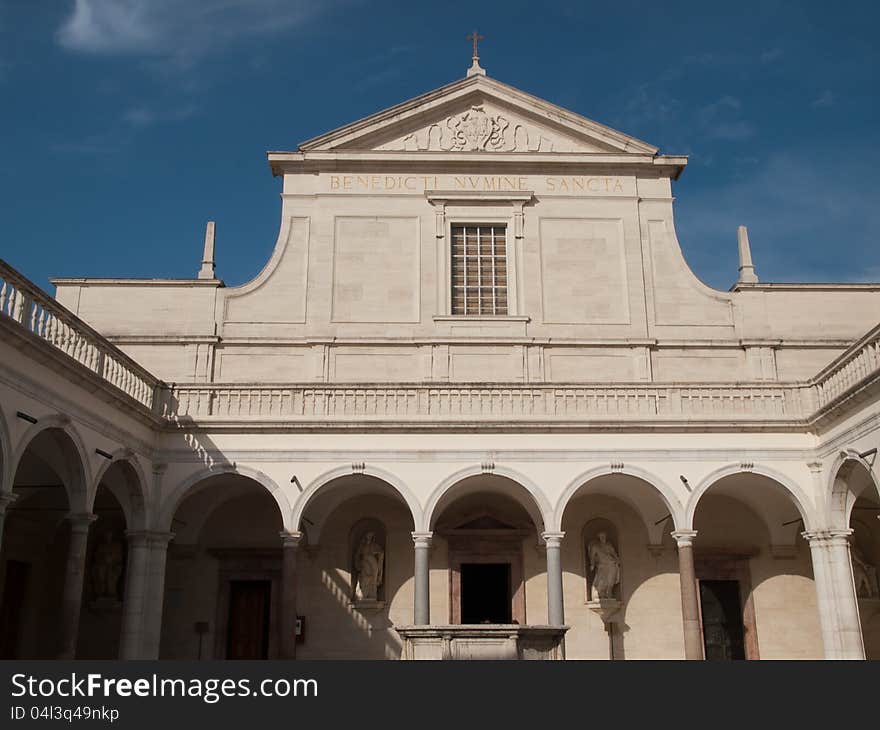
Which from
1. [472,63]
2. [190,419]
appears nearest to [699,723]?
[190,419]

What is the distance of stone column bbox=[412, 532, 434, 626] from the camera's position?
16.7m

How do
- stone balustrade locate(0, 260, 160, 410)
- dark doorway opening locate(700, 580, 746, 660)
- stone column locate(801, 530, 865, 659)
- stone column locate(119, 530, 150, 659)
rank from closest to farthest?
stone balustrade locate(0, 260, 160, 410) < stone column locate(801, 530, 865, 659) < stone column locate(119, 530, 150, 659) < dark doorway opening locate(700, 580, 746, 660)

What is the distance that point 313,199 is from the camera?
72.7 feet

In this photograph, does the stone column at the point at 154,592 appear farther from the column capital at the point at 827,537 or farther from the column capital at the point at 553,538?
the column capital at the point at 827,537

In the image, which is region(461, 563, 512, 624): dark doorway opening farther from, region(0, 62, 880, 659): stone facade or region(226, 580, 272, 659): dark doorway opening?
region(226, 580, 272, 659): dark doorway opening

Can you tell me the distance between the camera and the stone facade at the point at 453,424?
16.7 meters

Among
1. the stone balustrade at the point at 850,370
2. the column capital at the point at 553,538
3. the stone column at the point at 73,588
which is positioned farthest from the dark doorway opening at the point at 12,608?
the stone balustrade at the point at 850,370

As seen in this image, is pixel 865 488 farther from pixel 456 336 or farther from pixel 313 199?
pixel 313 199

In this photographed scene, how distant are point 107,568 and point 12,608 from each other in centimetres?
185

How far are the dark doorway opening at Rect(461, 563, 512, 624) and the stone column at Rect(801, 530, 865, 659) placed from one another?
19.4ft

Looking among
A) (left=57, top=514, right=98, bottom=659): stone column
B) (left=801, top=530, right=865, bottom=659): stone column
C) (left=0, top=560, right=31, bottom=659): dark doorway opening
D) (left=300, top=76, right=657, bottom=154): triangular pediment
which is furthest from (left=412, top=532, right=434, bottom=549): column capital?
(left=300, top=76, right=657, bottom=154): triangular pediment

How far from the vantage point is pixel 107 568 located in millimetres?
19297

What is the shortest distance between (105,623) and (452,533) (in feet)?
23.4

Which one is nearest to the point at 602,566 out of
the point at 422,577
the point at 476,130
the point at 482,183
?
the point at 422,577
